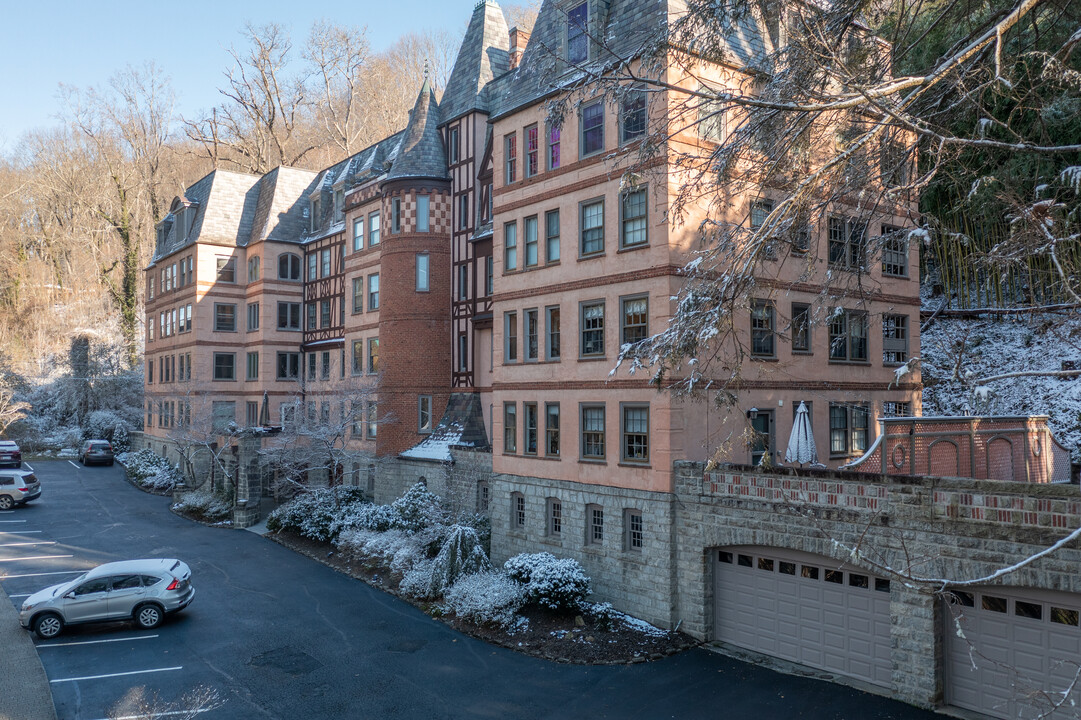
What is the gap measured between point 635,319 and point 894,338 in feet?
33.3

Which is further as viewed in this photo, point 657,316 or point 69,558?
point 69,558

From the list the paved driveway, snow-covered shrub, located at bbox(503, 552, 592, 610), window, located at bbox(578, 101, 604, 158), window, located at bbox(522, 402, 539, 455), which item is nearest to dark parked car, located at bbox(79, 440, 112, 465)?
the paved driveway

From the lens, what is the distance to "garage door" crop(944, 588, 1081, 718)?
1270 centimetres

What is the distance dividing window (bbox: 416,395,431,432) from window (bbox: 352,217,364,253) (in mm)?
8360

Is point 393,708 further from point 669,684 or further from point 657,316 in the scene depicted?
point 657,316

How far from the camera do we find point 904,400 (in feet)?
81.7

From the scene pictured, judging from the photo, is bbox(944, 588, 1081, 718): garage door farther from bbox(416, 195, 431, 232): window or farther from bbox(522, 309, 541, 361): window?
bbox(416, 195, 431, 232): window

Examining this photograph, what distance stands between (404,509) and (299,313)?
18.8 m

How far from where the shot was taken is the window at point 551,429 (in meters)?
22.4

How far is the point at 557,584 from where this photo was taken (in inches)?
774

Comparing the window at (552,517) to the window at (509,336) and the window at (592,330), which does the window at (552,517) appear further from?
the window at (509,336)

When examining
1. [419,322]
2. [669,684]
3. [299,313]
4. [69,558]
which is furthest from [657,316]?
[299,313]

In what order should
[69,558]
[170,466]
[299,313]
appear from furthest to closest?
[170,466]
[299,313]
[69,558]

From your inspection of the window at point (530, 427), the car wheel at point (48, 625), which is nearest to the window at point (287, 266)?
A: the window at point (530, 427)
